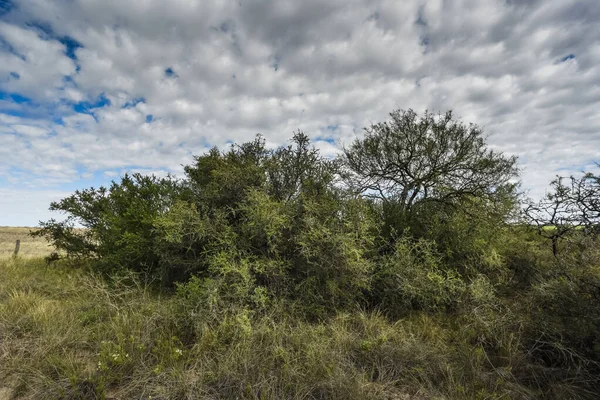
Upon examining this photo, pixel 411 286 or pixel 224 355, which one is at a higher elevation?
pixel 411 286

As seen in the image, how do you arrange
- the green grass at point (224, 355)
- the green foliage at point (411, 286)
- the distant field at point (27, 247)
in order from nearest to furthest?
1. the green grass at point (224, 355)
2. the green foliage at point (411, 286)
3. the distant field at point (27, 247)

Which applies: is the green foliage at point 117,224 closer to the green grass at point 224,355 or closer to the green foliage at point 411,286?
the green grass at point 224,355

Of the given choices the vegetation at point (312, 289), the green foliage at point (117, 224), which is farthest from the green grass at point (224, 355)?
the green foliage at point (117, 224)

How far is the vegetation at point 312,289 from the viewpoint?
3.60 m

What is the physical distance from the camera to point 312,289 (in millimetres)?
5379

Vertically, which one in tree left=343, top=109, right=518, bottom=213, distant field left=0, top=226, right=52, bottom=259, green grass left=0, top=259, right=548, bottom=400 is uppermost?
tree left=343, top=109, right=518, bottom=213

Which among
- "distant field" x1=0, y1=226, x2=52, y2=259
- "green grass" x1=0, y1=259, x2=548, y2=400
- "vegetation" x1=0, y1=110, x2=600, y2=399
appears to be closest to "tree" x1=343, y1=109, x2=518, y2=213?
"vegetation" x1=0, y1=110, x2=600, y2=399

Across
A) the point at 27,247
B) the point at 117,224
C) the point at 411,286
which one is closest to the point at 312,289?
the point at 411,286

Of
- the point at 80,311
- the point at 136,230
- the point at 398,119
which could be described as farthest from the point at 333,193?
the point at 80,311

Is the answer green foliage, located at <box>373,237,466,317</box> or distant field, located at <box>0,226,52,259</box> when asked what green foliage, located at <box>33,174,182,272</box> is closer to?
distant field, located at <box>0,226,52,259</box>

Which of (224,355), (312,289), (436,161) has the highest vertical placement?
(436,161)

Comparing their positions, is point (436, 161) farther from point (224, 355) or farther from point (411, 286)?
point (224, 355)

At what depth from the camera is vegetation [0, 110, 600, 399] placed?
360 cm

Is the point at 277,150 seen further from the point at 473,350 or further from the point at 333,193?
the point at 473,350
